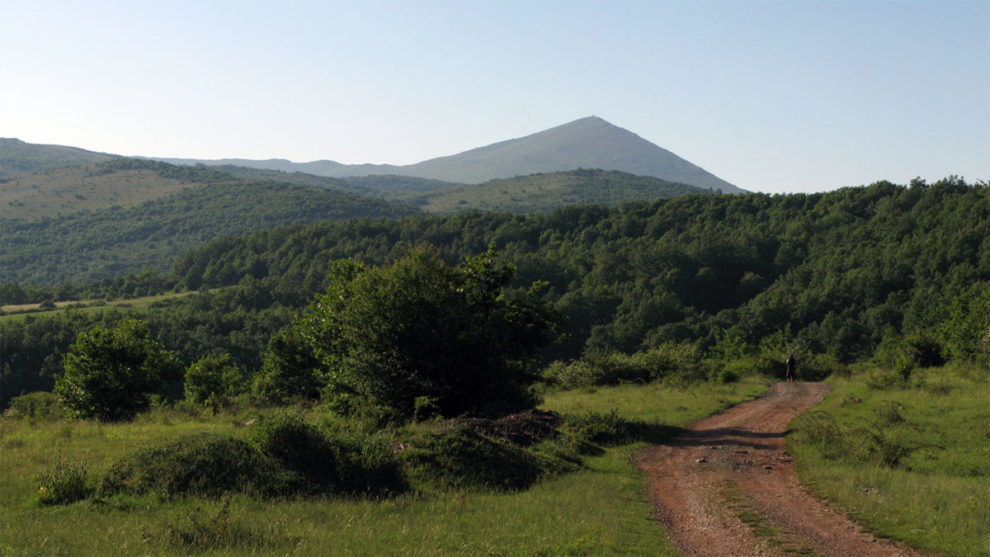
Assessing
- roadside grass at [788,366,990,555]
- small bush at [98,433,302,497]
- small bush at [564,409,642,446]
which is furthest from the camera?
small bush at [564,409,642,446]

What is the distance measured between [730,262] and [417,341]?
85.8 metres

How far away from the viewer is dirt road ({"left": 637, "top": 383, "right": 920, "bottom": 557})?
34.1ft

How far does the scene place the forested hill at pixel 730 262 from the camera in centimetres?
7075

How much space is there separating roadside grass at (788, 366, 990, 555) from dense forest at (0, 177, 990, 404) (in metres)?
8.98

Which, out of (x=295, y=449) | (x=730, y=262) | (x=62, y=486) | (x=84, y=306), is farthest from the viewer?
(x=84, y=306)

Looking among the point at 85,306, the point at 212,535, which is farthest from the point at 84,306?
the point at 212,535

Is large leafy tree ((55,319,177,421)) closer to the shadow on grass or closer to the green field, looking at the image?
the shadow on grass

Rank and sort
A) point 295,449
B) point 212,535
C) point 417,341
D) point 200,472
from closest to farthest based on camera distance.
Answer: point 212,535 → point 200,472 → point 295,449 → point 417,341

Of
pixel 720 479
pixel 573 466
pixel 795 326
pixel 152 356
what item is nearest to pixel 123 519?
pixel 573 466

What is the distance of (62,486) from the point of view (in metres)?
11.0

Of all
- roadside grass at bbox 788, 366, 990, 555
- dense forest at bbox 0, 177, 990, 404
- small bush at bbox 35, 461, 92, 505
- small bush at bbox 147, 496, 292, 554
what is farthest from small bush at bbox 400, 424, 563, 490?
dense forest at bbox 0, 177, 990, 404

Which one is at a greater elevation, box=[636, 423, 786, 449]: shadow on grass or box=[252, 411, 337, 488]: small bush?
box=[252, 411, 337, 488]: small bush

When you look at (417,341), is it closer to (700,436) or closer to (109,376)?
(700,436)

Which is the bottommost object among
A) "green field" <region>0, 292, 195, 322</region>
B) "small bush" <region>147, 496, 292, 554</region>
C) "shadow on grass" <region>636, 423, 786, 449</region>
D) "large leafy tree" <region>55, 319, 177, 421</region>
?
"green field" <region>0, 292, 195, 322</region>
